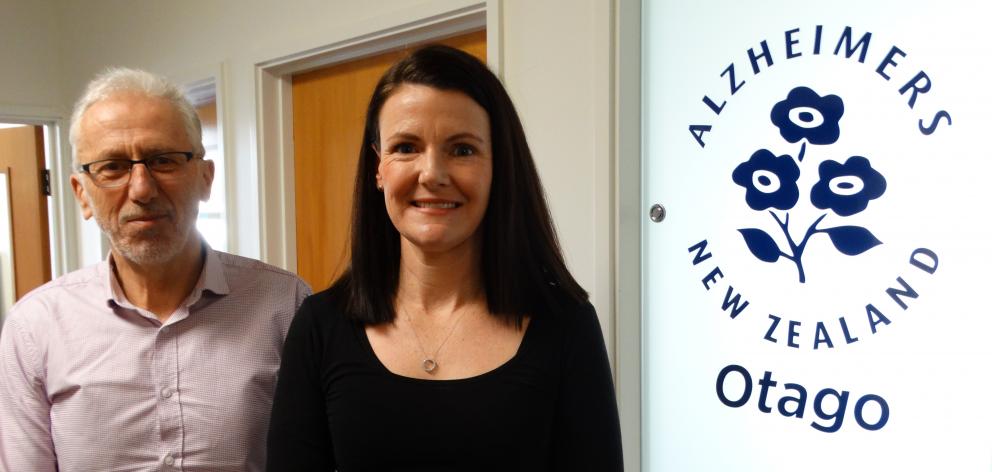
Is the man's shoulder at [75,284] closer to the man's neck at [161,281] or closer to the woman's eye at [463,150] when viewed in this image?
the man's neck at [161,281]

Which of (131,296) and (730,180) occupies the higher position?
(730,180)

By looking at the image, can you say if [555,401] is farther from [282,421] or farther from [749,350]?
[749,350]

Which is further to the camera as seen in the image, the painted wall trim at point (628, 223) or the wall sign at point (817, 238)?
the painted wall trim at point (628, 223)

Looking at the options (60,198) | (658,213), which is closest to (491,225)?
(658,213)

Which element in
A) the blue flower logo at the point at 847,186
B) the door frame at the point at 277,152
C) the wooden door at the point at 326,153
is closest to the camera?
the blue flower logo at the point at 847,186

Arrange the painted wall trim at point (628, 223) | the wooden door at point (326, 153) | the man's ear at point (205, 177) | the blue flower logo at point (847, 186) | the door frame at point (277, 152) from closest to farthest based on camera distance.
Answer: the man's ear at point (205, 177) < the blue flower logo at point (847, 186) < the painted wall trim at point (628, 223) < the wooden door at point (326, 153) < the door frame at point (277, 152)

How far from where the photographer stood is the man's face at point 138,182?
1.08 metres

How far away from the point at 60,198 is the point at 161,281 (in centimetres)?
297

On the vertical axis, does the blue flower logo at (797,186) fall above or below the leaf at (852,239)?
above

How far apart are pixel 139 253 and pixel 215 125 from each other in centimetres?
203

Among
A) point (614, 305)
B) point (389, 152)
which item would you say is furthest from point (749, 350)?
point (389, 152)

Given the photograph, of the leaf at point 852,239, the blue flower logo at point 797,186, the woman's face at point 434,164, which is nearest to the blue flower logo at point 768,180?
the blue flower logo at point 797,186

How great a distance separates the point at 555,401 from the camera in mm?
857

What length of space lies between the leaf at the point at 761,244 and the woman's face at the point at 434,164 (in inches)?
31.8
